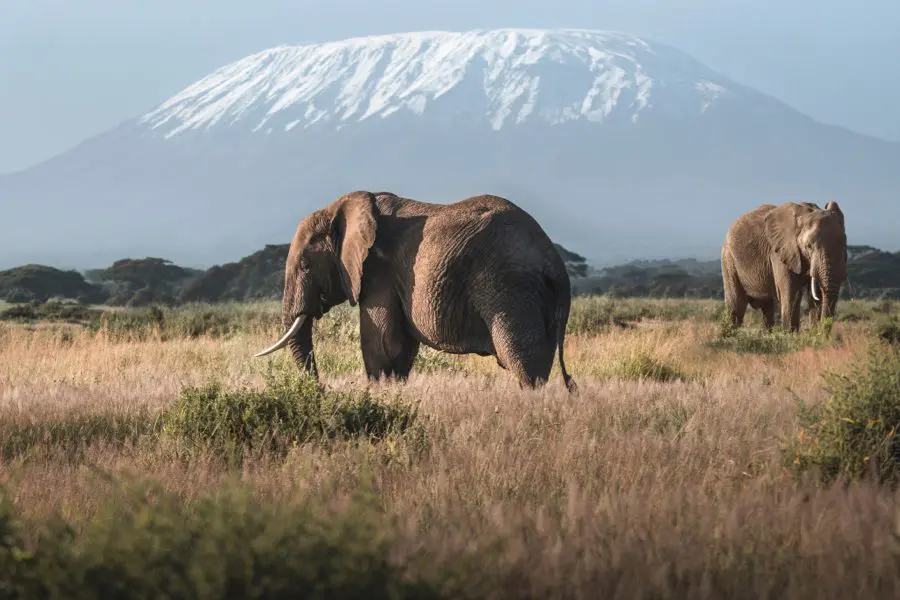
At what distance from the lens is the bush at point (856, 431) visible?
6.09m

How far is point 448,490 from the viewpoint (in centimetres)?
535

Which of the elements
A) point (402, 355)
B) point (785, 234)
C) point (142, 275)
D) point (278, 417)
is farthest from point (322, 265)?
point (142, 275)

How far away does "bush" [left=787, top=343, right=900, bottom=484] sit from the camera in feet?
20.0

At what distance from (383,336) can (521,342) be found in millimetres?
1225

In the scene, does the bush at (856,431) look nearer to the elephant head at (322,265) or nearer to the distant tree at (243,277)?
the elephant head at (322,265)

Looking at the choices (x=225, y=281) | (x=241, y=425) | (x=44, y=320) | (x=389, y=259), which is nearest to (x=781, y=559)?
(x=241, y=425)

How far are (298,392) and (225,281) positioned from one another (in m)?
42.8

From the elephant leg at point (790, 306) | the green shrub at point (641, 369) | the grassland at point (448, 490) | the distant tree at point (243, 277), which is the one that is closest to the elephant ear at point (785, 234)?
the elephant leg at point (790, 306)

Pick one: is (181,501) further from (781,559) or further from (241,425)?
(781,559)

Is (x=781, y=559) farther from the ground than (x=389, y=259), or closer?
closer

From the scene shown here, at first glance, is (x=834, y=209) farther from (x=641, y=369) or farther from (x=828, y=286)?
(x=641, y=369)

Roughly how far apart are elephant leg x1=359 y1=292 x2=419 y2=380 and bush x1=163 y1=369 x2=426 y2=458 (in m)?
1.62

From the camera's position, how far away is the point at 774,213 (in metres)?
18.9

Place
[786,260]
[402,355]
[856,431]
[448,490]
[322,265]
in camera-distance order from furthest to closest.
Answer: [786,260], [322,265], [402,355], [856,431], [448,490]
